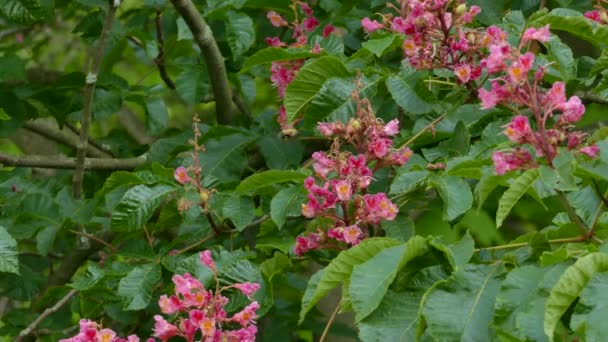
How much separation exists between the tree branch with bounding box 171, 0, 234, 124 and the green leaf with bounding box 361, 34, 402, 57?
650mm

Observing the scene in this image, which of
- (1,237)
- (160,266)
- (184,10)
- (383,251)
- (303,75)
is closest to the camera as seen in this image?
(383,251)

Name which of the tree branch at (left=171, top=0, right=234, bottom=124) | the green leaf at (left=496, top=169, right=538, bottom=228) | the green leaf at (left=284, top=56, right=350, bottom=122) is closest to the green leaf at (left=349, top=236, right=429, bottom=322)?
the green leaf at (left=496, top=169, right=538, bottom=228)

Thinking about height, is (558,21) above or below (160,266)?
→ above

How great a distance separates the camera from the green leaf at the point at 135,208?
2494 millimetres

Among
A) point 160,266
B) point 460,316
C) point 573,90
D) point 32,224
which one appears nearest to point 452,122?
point 573,90

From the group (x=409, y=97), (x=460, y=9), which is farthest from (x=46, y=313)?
(x=460, y=9)

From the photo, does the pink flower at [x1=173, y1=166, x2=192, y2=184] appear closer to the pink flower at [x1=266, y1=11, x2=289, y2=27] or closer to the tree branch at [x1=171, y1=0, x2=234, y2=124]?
the tree branch at [x1=171, y1=0, x2=234, y2=124]

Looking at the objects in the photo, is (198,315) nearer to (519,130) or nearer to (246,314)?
(246,314)

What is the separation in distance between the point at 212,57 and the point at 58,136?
44.4 inches

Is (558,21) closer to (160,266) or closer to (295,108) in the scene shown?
(295,108)

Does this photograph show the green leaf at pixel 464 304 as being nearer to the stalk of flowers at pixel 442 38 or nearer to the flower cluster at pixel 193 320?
the flower cluster at pixel 193 320

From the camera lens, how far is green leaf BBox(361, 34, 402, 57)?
2.36 m

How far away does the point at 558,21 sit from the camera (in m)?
2.23

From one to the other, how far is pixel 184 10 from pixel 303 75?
61 cm
